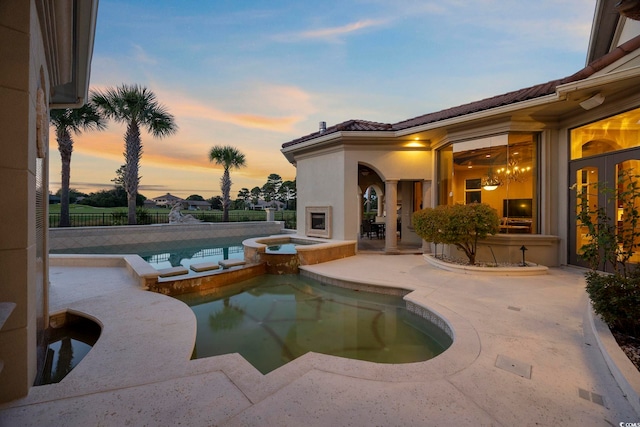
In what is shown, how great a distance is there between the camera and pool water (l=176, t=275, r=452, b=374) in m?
3.65

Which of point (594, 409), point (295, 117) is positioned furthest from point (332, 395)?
point (295, 117)

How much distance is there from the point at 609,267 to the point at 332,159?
26.6 feet

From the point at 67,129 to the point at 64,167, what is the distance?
2.07 meters

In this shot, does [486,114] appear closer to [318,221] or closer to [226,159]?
[318,221]

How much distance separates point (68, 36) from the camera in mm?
2984

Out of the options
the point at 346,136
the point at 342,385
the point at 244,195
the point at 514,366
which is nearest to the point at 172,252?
the point at 346,136

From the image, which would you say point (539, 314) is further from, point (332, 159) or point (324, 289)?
point (332, 159)

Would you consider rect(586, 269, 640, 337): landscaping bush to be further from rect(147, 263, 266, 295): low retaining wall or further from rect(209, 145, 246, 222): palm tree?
rect(209, 145, 246, 222): palm tree

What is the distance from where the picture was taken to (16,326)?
6.79 feet

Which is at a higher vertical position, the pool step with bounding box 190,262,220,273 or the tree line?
the tree line

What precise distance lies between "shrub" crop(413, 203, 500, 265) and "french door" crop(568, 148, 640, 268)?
1.65 m

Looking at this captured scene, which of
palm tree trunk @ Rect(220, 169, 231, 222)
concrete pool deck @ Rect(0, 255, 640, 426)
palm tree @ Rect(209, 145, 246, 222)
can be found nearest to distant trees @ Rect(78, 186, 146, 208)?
palm tree @ Rect(209, 145, 246, 222)

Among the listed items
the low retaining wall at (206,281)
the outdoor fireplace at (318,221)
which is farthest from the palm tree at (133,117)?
the low retaining wall at (206,281)

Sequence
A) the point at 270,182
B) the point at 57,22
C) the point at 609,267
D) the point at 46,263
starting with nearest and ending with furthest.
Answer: the point at 57,22, the point at 46,263, the point at 609,267, the point at 270,182
